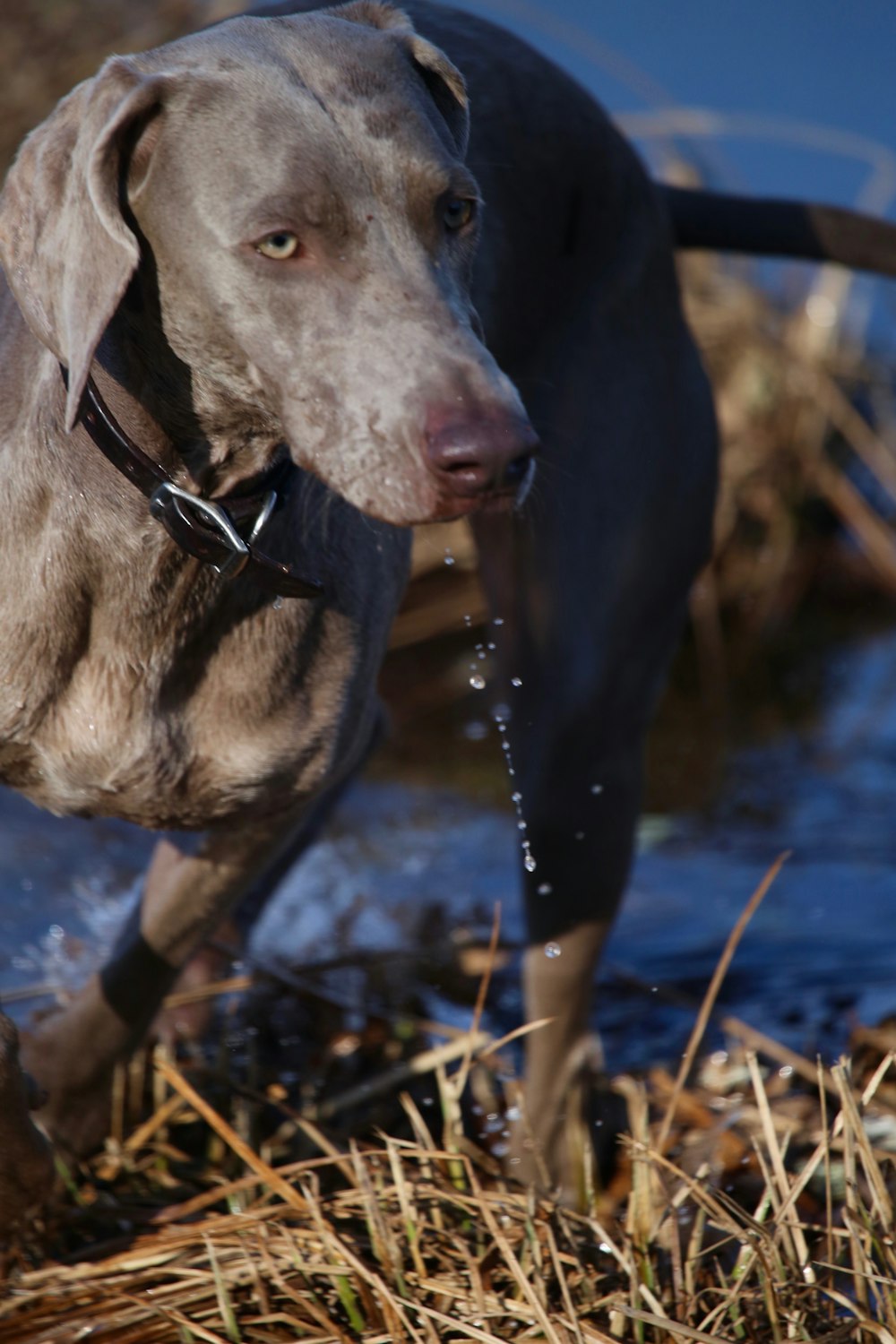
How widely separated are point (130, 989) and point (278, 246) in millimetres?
1251

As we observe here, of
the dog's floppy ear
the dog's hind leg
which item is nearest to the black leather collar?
the dog's floppy ear

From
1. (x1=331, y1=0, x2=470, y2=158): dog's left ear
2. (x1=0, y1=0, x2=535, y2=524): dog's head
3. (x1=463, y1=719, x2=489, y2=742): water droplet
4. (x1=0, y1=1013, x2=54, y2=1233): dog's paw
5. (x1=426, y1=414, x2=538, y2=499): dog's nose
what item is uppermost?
(x1=331, y1=0, x2=470, y2=158): dog's left ear

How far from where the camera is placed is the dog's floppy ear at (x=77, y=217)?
154 centimetres

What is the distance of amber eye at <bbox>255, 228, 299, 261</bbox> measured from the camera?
154 centimetres

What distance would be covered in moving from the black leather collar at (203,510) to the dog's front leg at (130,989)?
57cm

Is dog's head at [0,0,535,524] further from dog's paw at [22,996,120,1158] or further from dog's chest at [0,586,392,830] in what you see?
dog's paw at [22,996,120,1158]

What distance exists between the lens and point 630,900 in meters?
3.89

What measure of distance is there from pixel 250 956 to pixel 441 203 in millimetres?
1808

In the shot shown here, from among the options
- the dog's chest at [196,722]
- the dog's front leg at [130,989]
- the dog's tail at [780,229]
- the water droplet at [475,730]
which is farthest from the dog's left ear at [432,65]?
the water droplet at [475,730]

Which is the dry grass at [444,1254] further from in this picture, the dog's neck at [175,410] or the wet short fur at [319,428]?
the dog's neck at [175,410]

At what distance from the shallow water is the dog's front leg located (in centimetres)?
48

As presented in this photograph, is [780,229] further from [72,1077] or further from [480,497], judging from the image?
[72,1077]

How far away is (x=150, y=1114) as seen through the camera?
8.59ft

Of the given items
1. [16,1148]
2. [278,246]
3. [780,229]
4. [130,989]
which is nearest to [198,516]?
[278,246]
